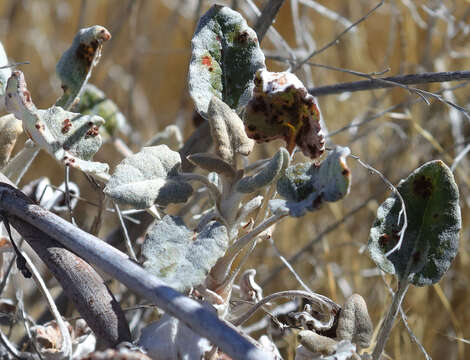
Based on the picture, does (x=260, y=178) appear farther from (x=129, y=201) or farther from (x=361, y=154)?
(x=361, y=154)

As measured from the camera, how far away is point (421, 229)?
1.99 feet

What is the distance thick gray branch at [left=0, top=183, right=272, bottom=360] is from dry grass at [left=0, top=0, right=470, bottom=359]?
1.28ft

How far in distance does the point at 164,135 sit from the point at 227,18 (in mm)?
272

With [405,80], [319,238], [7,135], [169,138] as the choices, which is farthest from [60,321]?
[319,238]

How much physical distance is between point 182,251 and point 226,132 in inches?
5.0

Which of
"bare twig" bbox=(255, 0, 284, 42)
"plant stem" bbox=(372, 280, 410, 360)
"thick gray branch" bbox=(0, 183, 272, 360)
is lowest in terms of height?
"plant stem" bbox=(372, 280, 410, 360)

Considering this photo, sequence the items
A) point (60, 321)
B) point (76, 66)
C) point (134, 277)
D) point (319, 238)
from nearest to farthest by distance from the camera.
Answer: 1. point (134, 277)
2. point (60, 321)
3. point (76, 66)
4. point (319, 238)

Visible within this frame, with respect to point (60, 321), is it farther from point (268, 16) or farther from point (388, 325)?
point (268, 16)

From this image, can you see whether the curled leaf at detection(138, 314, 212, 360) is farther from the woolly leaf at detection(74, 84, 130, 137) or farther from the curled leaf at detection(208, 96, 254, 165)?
the woolly leaf at detection(74, 84, 130, 137)

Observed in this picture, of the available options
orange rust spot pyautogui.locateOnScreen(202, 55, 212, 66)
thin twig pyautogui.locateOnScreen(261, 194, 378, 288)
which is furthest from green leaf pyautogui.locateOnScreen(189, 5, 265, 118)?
thin twig pyautogui.locateOnScreen(261, 194, 378, 288)

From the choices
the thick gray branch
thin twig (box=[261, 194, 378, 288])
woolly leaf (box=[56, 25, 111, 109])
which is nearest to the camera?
the thick gray branch

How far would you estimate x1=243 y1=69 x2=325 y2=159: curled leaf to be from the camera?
534mm

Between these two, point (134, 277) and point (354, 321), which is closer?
point (134, 277)

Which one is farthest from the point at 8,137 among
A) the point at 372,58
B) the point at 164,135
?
the point at 372,58
